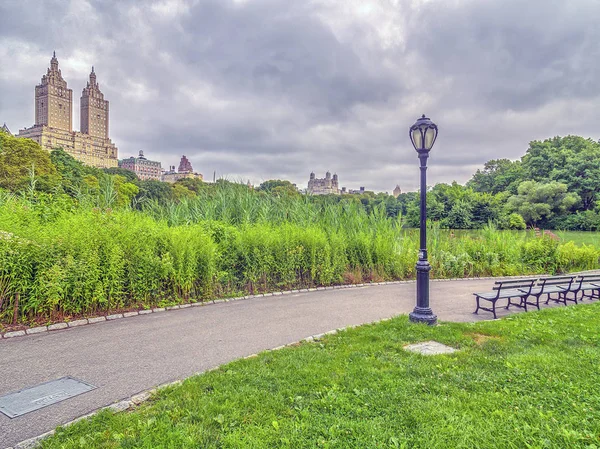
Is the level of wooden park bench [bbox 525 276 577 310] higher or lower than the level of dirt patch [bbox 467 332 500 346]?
higher

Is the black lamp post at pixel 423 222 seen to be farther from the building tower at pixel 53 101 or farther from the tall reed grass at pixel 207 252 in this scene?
the building tower at pixel 53 101

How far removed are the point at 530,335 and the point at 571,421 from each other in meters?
2.69

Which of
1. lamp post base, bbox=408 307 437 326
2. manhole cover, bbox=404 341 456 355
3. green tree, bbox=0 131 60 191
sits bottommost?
manhole cover, bbox=404 341 456 355

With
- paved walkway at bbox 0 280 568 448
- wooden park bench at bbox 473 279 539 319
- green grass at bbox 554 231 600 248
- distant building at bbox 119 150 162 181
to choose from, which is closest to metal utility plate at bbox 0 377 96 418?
paved walkway at bbox 0 280 568 448

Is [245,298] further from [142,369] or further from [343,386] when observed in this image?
[343,386]

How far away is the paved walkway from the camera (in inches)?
131

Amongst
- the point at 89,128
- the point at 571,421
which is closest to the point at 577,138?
the point at 571,421

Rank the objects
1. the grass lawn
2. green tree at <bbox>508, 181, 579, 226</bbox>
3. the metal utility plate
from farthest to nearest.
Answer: green tree at <bbox>508, 181, 579, 226</bbox> → the metal utility plate → the grass lawn

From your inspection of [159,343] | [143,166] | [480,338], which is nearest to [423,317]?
[480,338]

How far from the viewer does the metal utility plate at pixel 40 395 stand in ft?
9.99

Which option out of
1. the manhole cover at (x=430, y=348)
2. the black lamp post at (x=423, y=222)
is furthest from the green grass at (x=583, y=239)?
the manhole cover at (x=430, y=348)

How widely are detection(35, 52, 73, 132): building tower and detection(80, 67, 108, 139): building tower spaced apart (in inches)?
291

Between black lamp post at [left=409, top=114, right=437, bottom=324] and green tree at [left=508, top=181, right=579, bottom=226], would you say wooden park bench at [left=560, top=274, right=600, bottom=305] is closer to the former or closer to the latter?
black lamp post at [left=409, top=114, right=437, bottom=324]

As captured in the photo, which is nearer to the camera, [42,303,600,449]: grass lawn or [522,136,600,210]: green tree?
[42,303,600,449]: grass lawn
